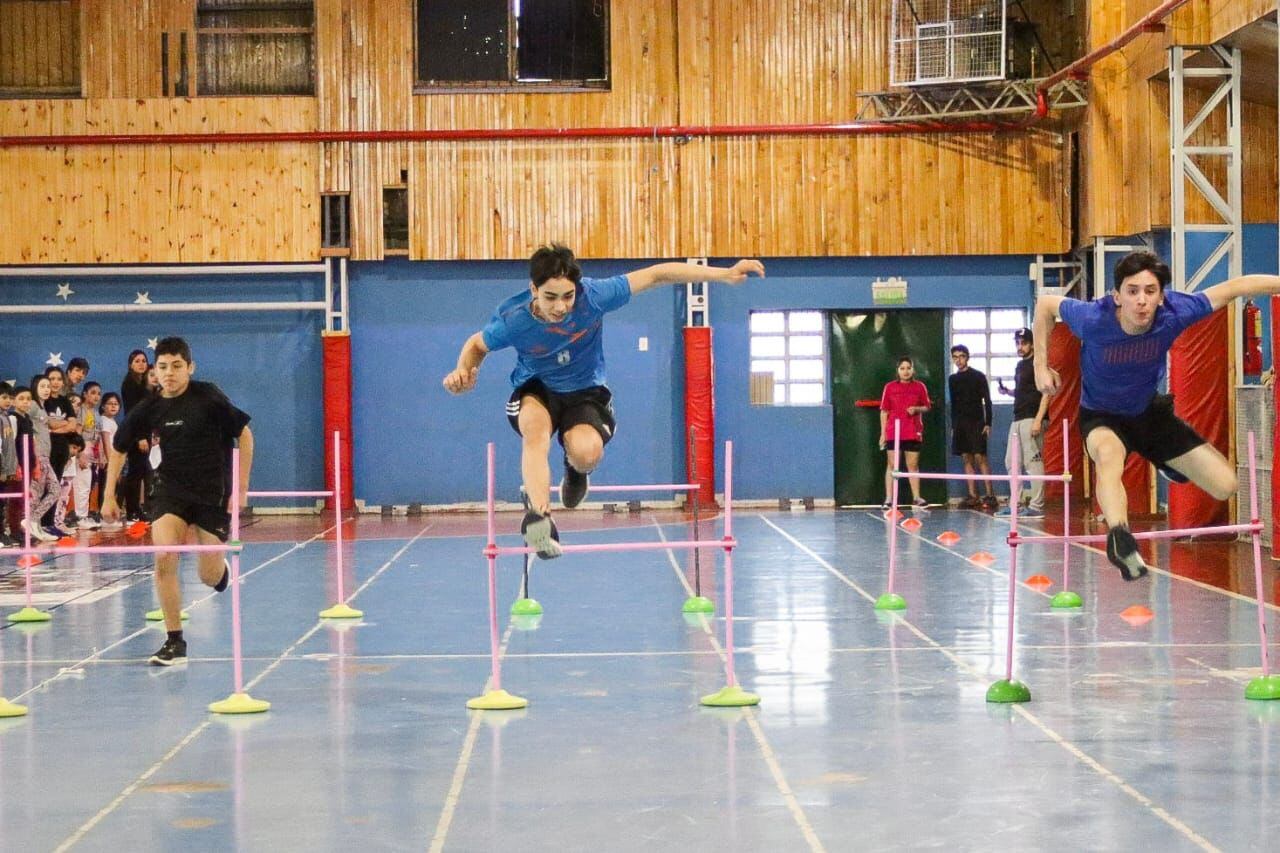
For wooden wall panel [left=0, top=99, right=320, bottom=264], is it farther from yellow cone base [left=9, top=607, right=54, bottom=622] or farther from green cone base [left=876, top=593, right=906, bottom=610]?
green cone base [left=876, top=593, right=906, bottom=610]

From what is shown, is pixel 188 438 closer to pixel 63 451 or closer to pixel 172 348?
pixel 172 348

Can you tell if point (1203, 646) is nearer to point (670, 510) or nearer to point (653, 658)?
point (653, 658)

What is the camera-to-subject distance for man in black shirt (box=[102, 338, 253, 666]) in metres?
9.62

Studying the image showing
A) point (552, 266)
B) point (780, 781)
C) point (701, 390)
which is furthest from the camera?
point (701, 390)

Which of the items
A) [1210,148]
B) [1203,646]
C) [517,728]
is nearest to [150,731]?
[517,728]

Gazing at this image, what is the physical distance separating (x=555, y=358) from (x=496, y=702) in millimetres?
1867

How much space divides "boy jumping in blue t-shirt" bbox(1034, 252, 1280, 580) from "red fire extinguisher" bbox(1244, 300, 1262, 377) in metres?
8.89

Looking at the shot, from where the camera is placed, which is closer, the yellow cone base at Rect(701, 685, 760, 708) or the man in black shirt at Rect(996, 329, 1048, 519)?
the yellow cone base at Rect(701, 685, 760, 708)

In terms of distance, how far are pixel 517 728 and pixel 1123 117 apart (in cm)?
1480

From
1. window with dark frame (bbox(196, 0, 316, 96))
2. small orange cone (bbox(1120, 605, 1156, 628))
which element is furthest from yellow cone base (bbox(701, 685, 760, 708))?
window with dark frame (bbox(196, 0, 316, 96))

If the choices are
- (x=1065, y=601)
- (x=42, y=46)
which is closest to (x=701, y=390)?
(x=42, y=46)

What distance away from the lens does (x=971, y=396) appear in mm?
22016

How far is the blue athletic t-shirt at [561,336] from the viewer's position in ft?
27.9

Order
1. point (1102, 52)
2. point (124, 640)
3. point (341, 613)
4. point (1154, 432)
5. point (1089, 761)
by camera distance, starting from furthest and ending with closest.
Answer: point (1102, 52) < point (341, 613) < point (124, 640) < point (1154, 432) < point (1089, 761)
